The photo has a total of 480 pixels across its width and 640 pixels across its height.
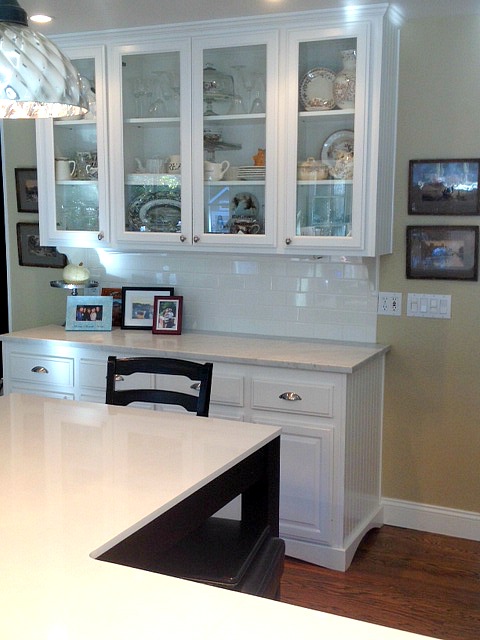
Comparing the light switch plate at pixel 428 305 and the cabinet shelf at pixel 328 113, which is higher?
the cabinet shelf at pixel 328 113

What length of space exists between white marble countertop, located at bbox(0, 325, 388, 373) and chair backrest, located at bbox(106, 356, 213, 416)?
0.76 metres

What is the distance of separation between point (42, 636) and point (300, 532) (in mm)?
2313

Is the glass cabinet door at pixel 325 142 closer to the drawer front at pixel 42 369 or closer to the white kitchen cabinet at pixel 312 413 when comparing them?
the white kitchen cabinet at pixel 312 413

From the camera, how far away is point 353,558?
3.37 m

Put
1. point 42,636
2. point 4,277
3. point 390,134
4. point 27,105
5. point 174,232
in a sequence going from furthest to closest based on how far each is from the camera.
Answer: point 4,277 < point 174,232 < point 390,134 < point 27,105 < point 42,636

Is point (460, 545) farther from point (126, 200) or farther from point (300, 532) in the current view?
point (126, 200)

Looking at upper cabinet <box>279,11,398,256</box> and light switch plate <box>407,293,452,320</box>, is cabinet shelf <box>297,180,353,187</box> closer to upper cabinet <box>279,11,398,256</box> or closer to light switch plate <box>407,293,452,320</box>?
upper cabinet <box>279,11,398,256</box>

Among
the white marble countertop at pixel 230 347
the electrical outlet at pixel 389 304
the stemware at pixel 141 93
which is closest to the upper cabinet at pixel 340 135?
the electrical outlet at pixel 389 304

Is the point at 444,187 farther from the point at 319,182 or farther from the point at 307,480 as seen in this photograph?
the point at 307,480

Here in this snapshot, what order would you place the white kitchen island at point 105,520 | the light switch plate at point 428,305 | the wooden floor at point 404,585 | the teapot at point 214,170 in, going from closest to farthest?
the white kitchen island at point 105,520 → the wooden floor at point 404,585 → the light switch plate at point 428,305 → the teapot at point 214,170

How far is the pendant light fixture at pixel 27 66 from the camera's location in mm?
1515

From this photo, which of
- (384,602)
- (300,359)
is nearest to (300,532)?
(384,602)

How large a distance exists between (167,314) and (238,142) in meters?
0.97

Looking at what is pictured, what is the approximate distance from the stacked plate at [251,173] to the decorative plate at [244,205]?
8 cm
